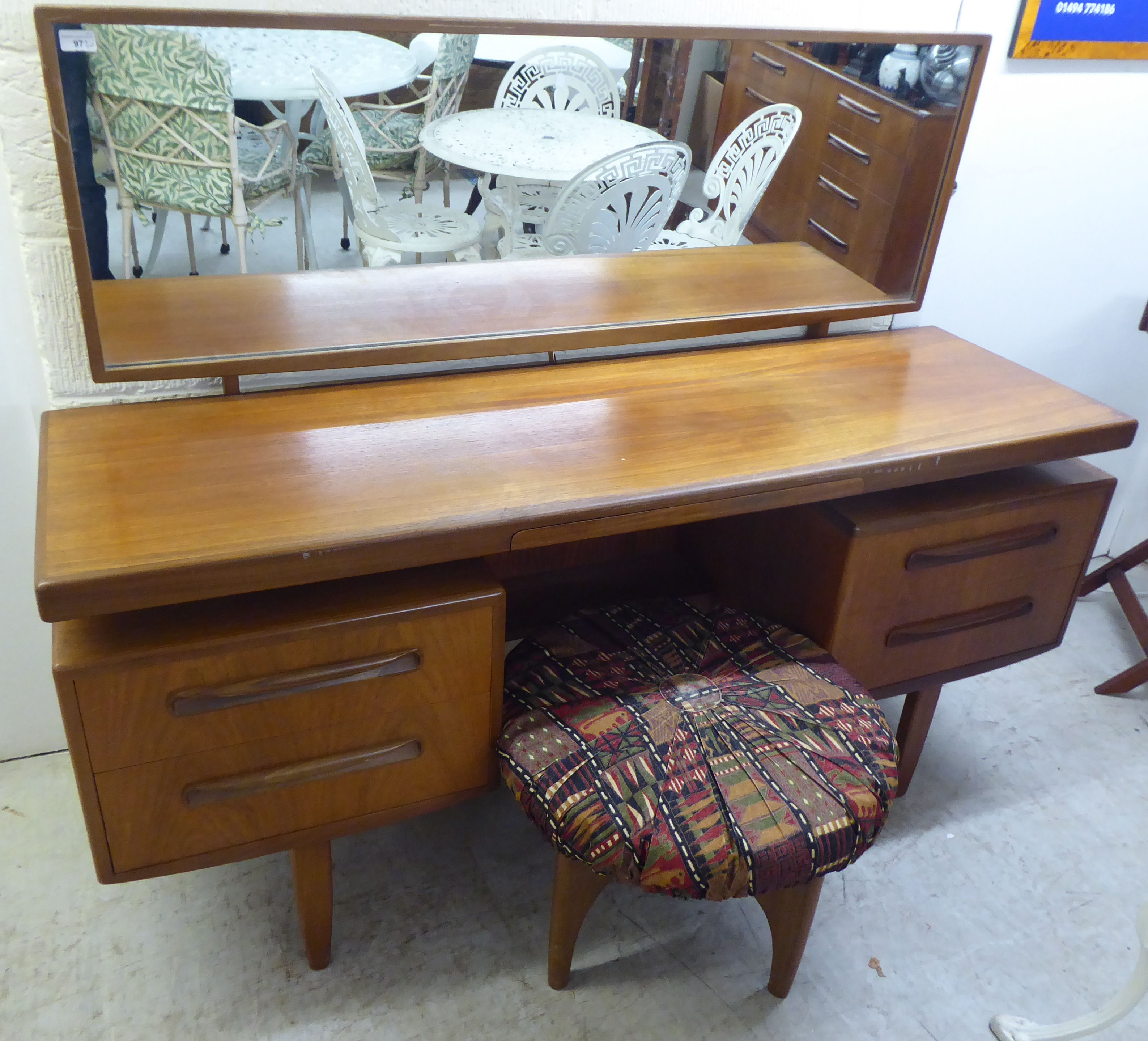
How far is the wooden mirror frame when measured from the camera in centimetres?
118

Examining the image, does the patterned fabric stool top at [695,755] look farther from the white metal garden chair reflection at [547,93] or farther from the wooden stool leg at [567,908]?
the white metal garden chair reflection at [547,93]

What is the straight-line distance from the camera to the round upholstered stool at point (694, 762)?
1.17 meters

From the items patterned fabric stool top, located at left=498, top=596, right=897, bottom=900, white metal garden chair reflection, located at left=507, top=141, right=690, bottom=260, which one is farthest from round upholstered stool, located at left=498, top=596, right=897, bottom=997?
white metal garden chair reflection, located at left=507, top=141, right=690, bottom=260

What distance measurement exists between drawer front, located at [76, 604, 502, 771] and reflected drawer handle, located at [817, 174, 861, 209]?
0.88 m

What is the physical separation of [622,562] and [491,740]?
589 mm

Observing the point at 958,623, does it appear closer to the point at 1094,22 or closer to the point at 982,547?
the point at 982,547

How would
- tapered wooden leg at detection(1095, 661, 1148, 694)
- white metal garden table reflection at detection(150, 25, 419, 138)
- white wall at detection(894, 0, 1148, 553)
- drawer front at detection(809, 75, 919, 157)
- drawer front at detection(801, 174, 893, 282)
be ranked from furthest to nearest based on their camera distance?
tapered wooden leg at detection(1095, 661, 1148, 694), white wall at detection(894, 0, 1148, 553), drawer front at detection(801, 174, 893, 282), drawer front at detection(809, 75, 919, 157), white metal garden table reflection at detection(150, 25, 419, 138)

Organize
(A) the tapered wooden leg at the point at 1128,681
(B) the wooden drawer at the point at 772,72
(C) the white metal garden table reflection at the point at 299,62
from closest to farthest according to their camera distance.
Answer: (C) the white metal garden table reflection at the point at 299,62 < (B) the wooden drawer at the point at 772,72 < (A) the tapered wooden leg at the point at 1128,681

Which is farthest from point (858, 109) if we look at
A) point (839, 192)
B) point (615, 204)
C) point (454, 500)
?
point (454, 500)

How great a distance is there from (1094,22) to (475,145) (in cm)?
107

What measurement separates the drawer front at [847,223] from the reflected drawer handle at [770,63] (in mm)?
180

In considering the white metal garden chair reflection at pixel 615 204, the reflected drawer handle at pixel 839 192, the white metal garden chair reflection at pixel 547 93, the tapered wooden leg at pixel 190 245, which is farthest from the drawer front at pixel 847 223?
the tapered wooden leg at pixel 190 245

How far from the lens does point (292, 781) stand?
1.17 meters

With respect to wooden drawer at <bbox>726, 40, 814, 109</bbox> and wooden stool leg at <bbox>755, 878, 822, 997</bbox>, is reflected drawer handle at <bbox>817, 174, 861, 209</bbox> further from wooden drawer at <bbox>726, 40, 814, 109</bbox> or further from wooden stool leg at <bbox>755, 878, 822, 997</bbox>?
wooden stool leg at <bbox>755, 878, 822, 997</bbox>
